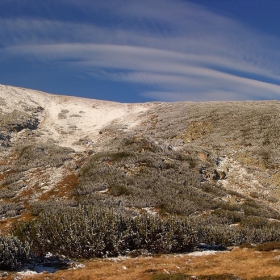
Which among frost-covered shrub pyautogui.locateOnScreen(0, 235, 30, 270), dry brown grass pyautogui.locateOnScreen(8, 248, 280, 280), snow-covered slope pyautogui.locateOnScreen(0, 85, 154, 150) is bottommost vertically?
dry brown grass pyautogui.locateOnScreen(8, 248, 280, 280)

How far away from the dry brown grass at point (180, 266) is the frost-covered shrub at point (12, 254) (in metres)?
0.82

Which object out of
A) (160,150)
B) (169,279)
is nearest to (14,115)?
(160,150)

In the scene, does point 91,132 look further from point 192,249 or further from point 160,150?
point 192,249

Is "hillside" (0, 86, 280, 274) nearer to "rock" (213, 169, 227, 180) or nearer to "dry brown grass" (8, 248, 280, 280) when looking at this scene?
"rock" (213, 169, 227, 180)

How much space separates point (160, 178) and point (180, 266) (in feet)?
57.9

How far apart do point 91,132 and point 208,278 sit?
60.7 metres

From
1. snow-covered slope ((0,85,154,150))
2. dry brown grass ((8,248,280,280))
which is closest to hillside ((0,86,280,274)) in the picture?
snow-covered slope ((0,85,154,150))

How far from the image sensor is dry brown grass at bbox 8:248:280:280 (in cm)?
1189

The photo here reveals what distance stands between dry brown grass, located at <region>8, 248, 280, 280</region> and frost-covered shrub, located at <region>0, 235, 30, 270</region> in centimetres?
82

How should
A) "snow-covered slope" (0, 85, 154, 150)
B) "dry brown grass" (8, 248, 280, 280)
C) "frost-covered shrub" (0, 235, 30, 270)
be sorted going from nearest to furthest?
"dry brown grass" (8, 248, 280, 280) < "frost-covered shrub" (0, 235, 30, 270) < "snow-covered slope" (0, 85, 154, 150)

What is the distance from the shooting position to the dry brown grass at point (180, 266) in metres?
11.9

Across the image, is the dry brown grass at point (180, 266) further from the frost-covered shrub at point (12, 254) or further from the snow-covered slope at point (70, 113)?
the snow-covered slope at point (70, 113)

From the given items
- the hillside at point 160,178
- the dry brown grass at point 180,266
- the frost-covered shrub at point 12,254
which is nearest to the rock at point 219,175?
the hillside at point 160,178

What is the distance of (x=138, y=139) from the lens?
150 ft
